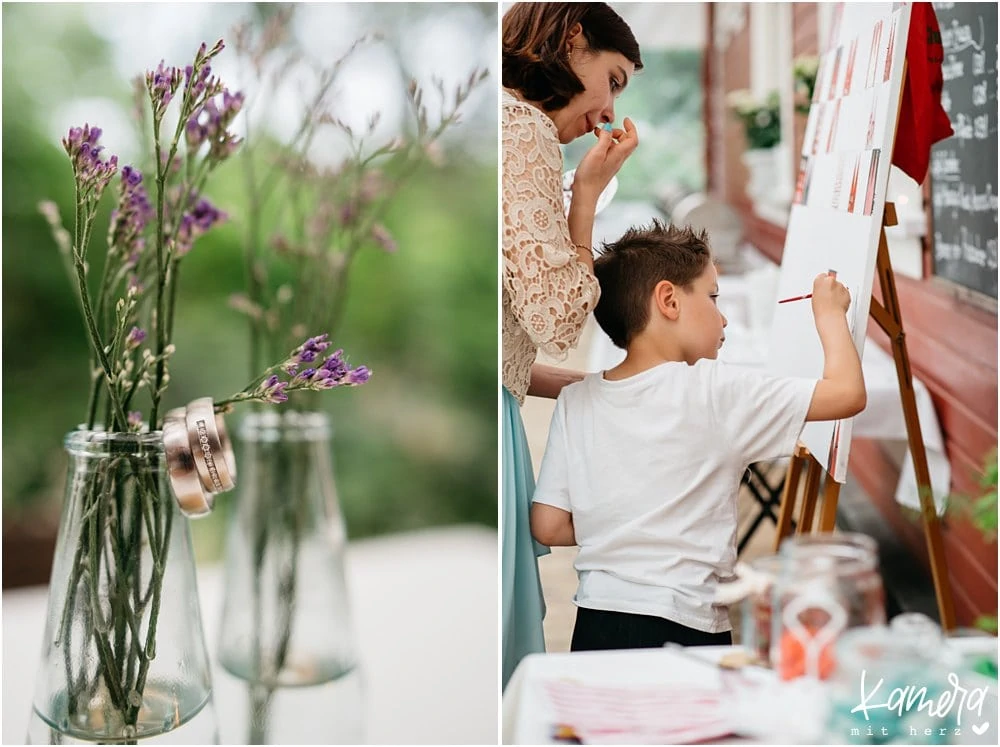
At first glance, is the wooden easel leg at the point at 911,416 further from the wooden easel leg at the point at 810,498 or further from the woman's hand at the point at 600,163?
the woman's hand at the point at 600,163

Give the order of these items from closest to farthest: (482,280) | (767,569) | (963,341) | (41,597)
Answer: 1. (767,569)
2. (41,597)
3. (963,341)
4. (482,280)

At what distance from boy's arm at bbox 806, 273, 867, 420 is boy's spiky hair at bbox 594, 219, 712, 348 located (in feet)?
0.63

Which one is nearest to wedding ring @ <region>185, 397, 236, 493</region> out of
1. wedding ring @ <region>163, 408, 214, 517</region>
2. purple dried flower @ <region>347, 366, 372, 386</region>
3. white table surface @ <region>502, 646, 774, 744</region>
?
wedding ring @ <region>163, 408, 214, 517</region>

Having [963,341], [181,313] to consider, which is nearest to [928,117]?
[963,341]

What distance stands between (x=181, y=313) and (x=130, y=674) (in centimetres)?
152

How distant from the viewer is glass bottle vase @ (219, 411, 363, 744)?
1.07 m

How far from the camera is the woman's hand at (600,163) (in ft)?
4.28

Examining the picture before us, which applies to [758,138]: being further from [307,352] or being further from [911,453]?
[307,352]

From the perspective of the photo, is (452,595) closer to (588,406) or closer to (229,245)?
(588,406)

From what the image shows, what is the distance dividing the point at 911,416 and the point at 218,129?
1103 millimetres

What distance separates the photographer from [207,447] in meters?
0.96

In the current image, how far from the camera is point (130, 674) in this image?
98 centimetres

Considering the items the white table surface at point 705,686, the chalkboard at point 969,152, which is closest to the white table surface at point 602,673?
the white table surface at point 705,686

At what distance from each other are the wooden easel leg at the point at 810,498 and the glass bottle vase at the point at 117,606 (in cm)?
97
